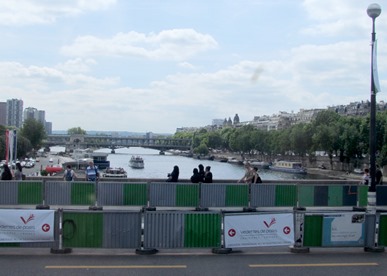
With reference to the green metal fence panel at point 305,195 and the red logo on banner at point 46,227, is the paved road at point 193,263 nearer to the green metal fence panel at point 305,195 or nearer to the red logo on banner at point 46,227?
the red logo on banner at point 46,227

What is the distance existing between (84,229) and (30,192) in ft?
27.6

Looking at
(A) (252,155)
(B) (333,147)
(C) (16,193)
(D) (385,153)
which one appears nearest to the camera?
(C) (16,193)

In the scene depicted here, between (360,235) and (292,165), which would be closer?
(360,235)

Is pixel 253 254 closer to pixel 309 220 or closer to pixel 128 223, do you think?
pixel 309 220

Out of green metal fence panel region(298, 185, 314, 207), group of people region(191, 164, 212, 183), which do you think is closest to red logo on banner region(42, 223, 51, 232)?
group of people region(191, 164, 212, 183)

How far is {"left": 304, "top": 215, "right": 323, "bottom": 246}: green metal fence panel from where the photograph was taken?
14.1 meters

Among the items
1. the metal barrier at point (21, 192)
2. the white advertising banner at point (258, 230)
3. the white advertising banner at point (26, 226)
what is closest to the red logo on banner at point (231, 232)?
the white advertising banner at point (258, 230)

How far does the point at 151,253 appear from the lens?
13.7m

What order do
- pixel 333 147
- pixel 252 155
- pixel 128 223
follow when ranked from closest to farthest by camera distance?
pixel 128 223
pixel 333 147
pixel 252 155

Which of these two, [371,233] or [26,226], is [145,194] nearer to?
[26,226]

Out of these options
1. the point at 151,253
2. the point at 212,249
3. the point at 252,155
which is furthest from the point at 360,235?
the point at 252,155

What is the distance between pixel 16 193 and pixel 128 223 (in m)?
8.93

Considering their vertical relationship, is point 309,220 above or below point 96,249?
above

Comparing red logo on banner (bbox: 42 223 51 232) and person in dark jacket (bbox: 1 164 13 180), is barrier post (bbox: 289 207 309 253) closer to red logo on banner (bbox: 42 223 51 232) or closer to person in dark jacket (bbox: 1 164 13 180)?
red logo on banner (bbox: 42 223 51 232)
